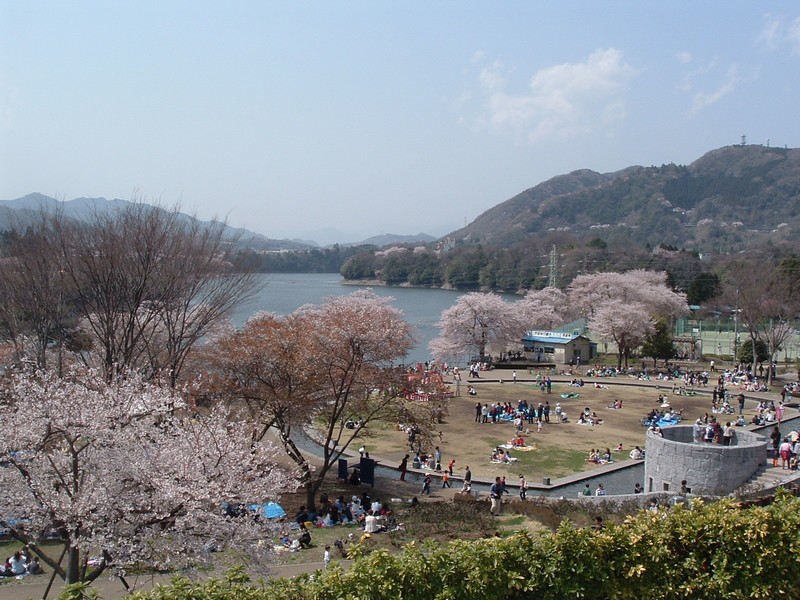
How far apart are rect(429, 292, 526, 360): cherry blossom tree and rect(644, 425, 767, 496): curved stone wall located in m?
32.0

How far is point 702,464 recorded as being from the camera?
19766mm

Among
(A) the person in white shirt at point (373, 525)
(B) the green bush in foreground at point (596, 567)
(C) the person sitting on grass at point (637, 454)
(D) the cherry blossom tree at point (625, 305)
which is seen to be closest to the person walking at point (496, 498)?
(A) the person in white shirt at point (373, 525)

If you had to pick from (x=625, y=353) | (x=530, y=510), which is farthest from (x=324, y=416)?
(x=625, y=353)

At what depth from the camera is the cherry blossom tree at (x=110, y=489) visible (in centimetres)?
1082

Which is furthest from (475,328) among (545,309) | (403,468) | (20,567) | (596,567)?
(596,567)

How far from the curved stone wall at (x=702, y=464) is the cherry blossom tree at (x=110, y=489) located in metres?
13.3

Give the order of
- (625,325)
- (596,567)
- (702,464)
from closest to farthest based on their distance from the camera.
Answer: (596,567) → (702,464) → (625,325)

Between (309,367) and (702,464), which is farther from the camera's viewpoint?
(309,367)

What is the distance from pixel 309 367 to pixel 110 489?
9944mm

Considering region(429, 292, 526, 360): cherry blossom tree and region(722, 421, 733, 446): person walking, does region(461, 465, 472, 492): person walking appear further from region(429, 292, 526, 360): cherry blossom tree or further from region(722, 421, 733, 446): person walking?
region(429, 292, 526, 360): cherry blossom tree

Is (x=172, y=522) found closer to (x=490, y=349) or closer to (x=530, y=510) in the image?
(x=530, y=510)

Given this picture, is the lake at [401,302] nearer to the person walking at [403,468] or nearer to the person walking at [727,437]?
the person walking at [403,468]

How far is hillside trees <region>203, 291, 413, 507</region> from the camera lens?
20.8 meters

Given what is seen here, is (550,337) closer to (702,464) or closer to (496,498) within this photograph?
(702,464)
